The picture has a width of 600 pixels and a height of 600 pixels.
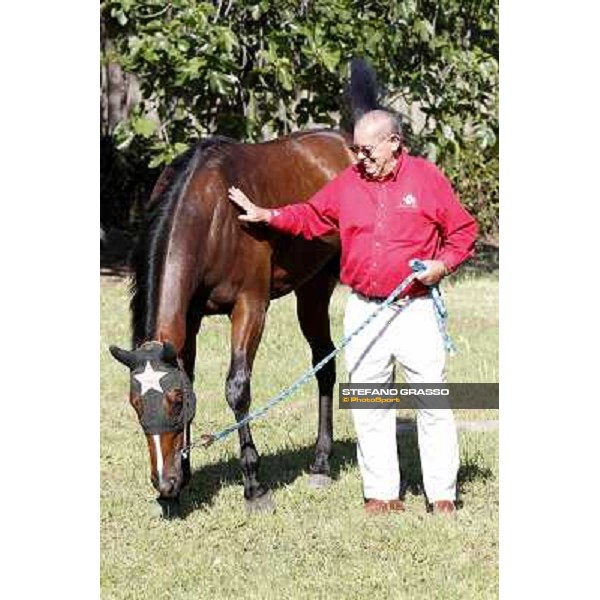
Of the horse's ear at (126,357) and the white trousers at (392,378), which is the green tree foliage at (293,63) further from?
the horse's ear at (126,357)

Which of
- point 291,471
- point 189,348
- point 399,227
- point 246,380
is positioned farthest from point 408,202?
point 291,471

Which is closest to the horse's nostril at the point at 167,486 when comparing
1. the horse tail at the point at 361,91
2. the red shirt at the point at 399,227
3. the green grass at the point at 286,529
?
the green grass at the point at 286,529

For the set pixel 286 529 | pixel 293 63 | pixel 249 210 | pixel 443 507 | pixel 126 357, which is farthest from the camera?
pixel 293 63

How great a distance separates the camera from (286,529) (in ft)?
20.9

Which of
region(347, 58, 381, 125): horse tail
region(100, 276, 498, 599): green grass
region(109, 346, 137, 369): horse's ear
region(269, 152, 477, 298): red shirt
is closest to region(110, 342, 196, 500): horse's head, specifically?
region(109, 346, 137, 369): horse's ear

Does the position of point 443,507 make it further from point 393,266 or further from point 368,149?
point 368,149

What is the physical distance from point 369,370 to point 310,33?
7.63 meters

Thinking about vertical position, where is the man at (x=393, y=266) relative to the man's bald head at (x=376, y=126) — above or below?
below

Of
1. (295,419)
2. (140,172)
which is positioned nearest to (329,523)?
(295,419)

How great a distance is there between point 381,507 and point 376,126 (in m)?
1.95

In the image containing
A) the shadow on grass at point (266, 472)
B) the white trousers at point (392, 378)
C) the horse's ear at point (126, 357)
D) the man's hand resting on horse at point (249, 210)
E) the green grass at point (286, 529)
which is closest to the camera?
the green grass at point (286, 529)

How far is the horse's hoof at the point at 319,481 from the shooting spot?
7.19 meters

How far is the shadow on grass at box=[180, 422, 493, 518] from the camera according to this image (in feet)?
23.1

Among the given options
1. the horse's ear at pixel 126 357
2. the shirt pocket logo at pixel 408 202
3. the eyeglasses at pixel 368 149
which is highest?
the eyeglasses at pixel 368 149
